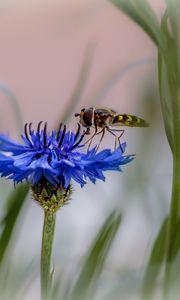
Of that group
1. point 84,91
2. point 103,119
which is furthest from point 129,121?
point 84,91

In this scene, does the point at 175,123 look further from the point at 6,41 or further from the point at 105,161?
the point at 6,41

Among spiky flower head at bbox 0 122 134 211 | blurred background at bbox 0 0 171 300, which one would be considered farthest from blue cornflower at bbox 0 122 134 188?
blurred background at bbox 0 0 171 300

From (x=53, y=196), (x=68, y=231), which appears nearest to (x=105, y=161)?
(x=53, y=196)

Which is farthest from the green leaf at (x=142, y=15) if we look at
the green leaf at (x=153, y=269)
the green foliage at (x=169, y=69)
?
the green leaf at (x=153, y=269)

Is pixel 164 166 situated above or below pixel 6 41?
below

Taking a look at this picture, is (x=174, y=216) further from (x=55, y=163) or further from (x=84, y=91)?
(x=84, y=91)

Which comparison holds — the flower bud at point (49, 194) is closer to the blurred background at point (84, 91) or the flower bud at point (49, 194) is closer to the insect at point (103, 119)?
the insect at point (103, 119)

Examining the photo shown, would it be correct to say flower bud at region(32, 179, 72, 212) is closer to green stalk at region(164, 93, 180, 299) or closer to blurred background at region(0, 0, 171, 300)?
green stalk at region(164, 93, 180, 299)
